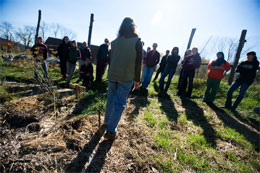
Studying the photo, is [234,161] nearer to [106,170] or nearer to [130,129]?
[130,129]

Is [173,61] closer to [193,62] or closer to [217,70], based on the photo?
[193,62]

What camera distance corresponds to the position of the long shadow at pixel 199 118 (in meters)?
2.38

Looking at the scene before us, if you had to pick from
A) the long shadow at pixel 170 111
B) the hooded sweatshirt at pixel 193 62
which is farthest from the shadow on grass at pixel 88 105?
the hooded sweatshirt at pixel 193 62

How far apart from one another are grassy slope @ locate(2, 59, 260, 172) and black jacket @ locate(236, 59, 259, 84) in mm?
1074

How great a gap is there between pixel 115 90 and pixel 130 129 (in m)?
0.85

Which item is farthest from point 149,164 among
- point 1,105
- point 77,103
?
point 1,105

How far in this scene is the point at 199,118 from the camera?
125 inches

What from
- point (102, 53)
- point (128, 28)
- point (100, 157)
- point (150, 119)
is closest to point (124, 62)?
point (128, 28)

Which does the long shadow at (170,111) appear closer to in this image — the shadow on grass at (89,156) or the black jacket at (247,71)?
the shadow on grass at (89,156)

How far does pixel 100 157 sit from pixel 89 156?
14cm

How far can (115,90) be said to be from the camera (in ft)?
6.50

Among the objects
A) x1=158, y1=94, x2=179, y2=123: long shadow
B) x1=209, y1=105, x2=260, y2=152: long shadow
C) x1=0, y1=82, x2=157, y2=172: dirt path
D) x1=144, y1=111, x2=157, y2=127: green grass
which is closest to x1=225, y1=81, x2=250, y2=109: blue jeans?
x1=209, y1=105, x2=260, y2=152: long shadow

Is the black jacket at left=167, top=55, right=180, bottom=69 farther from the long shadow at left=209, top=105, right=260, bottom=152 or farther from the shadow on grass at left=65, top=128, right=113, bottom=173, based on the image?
the shadow on grass at left=65, top=128, right=113, bottom=173

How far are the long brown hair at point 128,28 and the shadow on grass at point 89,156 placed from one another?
1684mm
